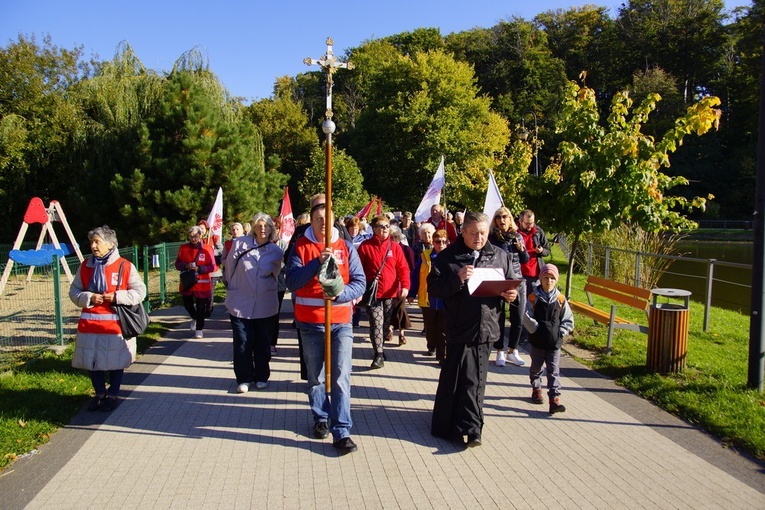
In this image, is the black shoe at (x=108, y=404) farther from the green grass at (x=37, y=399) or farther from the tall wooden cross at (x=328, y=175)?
the tall wooden cross at (x=328, y=175)

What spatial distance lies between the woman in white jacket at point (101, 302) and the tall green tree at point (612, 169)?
6211mm

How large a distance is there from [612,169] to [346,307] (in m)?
5.34

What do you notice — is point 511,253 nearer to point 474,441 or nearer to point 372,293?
point 372,293

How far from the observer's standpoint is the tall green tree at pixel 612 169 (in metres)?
8.67

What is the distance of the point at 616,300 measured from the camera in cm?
870

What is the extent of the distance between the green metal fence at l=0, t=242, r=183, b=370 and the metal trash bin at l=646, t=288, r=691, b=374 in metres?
7.74

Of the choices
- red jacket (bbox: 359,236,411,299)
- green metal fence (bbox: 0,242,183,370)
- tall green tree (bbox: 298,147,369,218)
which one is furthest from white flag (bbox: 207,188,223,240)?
tall green tree (bbox: 298,147,369,218)

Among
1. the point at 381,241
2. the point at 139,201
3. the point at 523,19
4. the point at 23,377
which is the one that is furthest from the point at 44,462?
the point at 523,19

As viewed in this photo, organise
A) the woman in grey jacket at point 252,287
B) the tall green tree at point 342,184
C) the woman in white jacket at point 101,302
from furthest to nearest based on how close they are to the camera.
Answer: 1. the tall green tree at point 342,184
2. the woman in grey jacket at point 252,287
3. the woman in white jacket at point 101,302

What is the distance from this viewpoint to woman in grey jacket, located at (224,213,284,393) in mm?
6438

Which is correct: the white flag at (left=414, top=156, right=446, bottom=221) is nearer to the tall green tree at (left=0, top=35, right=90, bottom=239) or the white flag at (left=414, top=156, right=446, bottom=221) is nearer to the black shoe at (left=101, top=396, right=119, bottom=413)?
the black shoe at (left=101, top=396, right=119, bottom=413)

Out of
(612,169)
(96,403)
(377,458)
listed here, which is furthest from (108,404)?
(612,169)

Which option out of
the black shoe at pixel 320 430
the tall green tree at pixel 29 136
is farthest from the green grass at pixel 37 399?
the tall green tree at pixel 29 136

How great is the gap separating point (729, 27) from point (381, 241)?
6162cm
